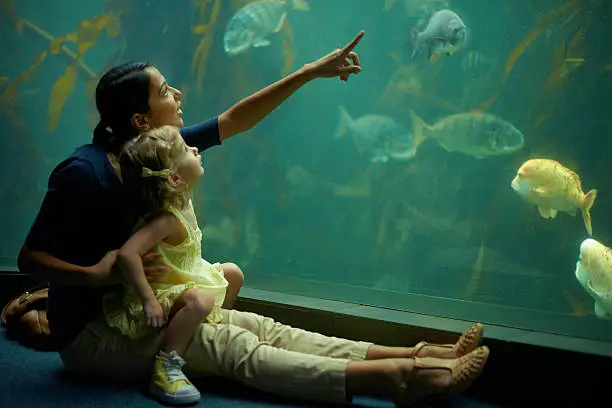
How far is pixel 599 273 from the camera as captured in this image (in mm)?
3371

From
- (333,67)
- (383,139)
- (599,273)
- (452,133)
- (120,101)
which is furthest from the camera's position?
(383,139)

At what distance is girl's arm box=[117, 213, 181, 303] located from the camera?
84.7 inches

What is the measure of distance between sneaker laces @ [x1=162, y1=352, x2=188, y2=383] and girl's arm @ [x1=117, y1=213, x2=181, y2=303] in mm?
239

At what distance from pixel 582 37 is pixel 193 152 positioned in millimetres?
2813


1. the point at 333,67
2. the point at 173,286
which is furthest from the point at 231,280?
the point at 333,67

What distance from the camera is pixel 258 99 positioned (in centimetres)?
273

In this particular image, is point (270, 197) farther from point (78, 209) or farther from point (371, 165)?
point (78, 209)

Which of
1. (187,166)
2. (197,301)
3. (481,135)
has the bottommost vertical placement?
(197,301)

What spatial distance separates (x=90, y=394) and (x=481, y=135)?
10.00ft

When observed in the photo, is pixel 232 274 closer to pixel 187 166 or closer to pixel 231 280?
pixel 231 280

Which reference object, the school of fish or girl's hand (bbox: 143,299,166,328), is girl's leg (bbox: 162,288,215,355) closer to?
girl's hand (bbox: 143,299,166,328)

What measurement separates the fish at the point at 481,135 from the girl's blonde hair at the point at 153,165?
8.29ft

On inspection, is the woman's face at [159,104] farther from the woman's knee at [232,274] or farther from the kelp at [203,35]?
the kelp at [203,35]

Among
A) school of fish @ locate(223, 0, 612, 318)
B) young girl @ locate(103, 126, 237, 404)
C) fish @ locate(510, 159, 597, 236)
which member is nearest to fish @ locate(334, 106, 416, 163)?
school of fish @ locate(223, 0, 612, 318)
